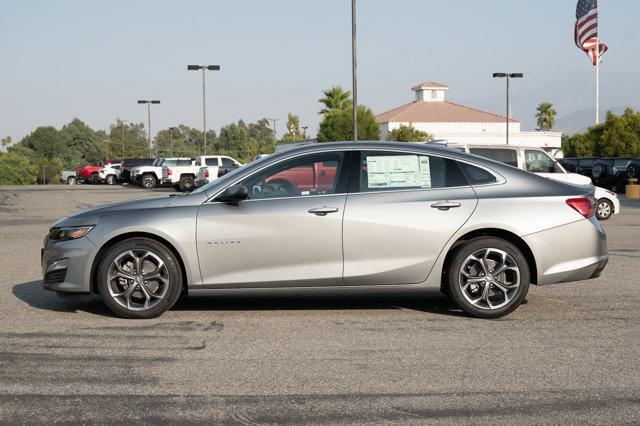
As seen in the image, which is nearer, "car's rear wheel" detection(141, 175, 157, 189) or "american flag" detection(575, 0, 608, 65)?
"american flag" detection(575, 0, 608, 65)

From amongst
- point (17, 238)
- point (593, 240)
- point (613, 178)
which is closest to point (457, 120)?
point (613, 178)

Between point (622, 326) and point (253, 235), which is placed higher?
point (253, 235)

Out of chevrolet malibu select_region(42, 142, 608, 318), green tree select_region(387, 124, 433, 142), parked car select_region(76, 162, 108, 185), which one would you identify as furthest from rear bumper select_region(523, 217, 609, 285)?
green tree select_region(387, 124, 433, 142)

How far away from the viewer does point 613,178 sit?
3628cm

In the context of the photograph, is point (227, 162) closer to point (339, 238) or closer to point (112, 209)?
point (112, 209)

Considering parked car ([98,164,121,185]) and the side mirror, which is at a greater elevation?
parked car ([98,164,121,185])

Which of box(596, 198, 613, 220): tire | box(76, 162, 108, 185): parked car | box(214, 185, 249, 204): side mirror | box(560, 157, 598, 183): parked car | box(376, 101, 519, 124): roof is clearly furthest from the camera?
box(376, 101, 519, 124): roof

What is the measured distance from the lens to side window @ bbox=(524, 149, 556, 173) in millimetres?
19609

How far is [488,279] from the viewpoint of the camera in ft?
25.3

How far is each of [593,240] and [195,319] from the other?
142 inches

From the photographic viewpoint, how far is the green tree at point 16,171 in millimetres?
70556

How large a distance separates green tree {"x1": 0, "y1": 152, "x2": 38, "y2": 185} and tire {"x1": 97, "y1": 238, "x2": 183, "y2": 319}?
65.9 meters

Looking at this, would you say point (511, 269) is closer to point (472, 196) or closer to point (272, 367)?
point (472, 196)

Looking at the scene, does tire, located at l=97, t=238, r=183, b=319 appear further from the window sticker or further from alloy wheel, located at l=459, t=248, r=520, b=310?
alloy wheel, located at l=459, t=248, r=520, b=310
